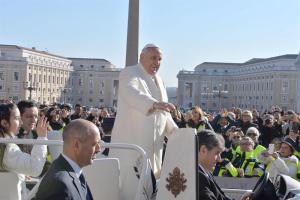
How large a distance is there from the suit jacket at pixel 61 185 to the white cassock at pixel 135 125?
2.07m

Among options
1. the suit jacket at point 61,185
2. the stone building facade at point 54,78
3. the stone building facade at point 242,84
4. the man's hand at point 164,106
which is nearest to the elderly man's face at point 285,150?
the man's hand at point 164,106

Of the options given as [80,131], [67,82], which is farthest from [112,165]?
[67,82]

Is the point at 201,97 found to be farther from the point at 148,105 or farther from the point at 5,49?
the point at 148,105

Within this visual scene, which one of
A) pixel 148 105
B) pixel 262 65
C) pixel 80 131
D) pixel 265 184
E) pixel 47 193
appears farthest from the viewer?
pixel 262 65

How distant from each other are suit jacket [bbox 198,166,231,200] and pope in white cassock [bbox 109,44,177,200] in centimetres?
118

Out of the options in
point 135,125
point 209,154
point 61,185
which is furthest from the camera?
point 135,125

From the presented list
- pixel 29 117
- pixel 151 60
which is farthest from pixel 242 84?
pixel 29 117

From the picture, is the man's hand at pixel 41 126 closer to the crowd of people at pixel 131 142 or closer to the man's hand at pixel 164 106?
the crowd of people at pixel 131 142

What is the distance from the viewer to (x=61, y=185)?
2.55m

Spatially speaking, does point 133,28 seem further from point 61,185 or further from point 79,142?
point 61,185

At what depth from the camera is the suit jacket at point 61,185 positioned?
8.32 ft

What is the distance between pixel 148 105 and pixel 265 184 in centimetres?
132

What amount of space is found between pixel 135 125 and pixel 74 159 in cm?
229

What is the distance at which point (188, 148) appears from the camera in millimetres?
3455
